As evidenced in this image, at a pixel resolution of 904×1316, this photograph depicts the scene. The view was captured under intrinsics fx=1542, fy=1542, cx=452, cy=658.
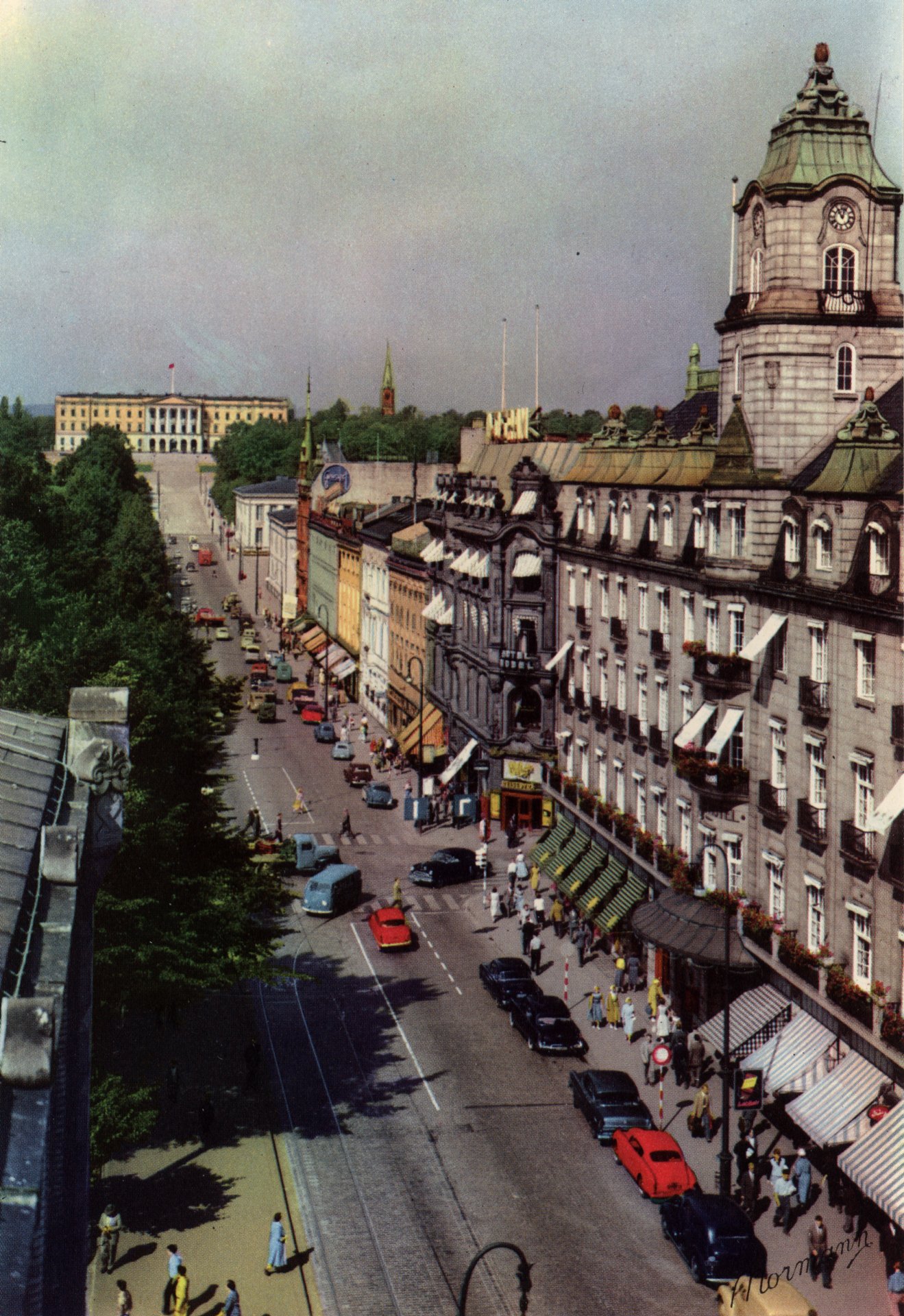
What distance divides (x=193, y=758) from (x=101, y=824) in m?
27.9

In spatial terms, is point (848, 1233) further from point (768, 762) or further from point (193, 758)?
point (193, 758)

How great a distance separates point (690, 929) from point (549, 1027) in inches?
206

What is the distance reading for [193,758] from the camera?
49.4 m

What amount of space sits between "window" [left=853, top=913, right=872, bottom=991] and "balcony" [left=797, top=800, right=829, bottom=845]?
2.62 metres

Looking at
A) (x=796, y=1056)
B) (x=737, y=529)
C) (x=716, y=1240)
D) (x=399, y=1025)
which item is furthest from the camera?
(x=399, y=1025)

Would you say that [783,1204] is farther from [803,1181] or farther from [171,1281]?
[171,1281]

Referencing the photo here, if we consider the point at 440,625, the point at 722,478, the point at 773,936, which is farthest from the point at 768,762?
the point at 440,625

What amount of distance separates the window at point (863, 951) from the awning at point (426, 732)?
4925 cm

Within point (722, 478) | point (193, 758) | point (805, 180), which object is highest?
point (805, 180)

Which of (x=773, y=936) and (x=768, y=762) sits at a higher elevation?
(x=768, y=762)

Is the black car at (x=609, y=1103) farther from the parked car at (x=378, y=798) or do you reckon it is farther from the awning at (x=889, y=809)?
the parked car at (x=378, y=798)

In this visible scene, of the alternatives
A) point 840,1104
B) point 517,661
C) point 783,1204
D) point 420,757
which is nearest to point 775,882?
point 840,1104

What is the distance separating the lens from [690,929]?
45844 millimetres

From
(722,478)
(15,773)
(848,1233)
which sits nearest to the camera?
(15,773)
